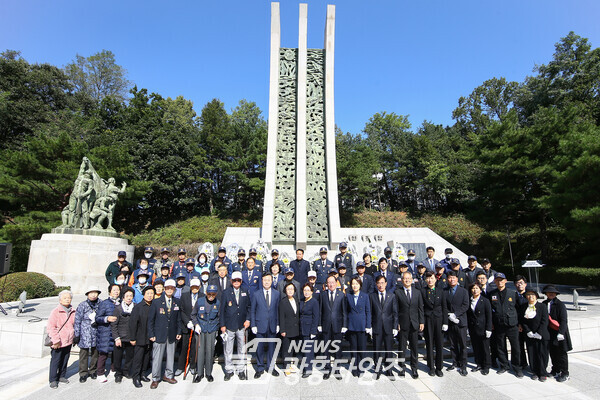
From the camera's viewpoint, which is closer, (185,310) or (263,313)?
(185,310)

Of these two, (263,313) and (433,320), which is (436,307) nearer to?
(433,320)

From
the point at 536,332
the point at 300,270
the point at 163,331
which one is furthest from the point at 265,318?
the point at 536,332

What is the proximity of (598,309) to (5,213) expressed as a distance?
26.0 meters

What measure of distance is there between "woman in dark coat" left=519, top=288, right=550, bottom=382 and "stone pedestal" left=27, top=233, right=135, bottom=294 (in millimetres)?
11281

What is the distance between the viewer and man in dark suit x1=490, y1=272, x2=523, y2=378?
14.9 ft

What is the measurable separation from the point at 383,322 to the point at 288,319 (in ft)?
4.19

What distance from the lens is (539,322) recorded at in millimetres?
4418

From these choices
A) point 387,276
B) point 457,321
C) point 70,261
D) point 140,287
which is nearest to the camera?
point 457,321

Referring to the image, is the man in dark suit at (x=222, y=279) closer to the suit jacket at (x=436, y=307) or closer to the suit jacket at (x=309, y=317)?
the suit jacket at (x=309, y=317)

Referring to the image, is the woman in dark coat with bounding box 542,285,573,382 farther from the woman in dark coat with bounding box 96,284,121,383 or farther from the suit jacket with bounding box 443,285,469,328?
the woman in dark coat with bounding box 96,284,121,383

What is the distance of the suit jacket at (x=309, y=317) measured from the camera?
4.55 meters

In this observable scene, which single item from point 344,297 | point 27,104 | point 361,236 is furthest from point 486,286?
point 27,104

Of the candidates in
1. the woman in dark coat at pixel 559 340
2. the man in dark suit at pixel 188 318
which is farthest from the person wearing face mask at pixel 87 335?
the woman in dark coat at pixel 559 340

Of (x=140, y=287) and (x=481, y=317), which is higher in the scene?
(x=140, y=287)
